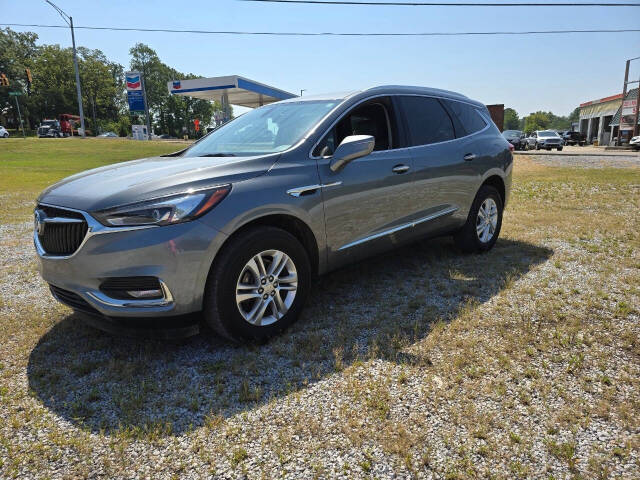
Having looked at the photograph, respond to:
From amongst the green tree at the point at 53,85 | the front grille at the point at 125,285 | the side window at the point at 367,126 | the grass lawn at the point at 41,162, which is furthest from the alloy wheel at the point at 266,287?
the green tree at the point at 53,85

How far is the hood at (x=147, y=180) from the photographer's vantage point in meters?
2.74

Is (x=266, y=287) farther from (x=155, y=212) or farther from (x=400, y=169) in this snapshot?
(x=400, y=169)

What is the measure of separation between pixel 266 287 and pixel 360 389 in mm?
946

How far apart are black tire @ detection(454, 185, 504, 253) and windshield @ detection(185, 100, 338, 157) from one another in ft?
7.28

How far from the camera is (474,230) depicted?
519 cm

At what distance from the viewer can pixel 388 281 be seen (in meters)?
4.56

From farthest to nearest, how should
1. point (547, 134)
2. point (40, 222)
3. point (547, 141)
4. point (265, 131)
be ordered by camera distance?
point (547, 134) → point (547, 141) → point (265, 131) → point (40, 222)

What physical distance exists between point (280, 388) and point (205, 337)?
0.94m

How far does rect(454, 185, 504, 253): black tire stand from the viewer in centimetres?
511

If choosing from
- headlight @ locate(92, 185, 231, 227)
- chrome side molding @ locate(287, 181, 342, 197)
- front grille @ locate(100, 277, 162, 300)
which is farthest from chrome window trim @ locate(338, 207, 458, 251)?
front grille @ locate(100, 277, 162, 300)

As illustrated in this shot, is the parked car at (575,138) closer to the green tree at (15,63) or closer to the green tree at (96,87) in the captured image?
the green tree at (96,87)

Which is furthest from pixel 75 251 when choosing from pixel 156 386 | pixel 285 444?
pixel 285 444

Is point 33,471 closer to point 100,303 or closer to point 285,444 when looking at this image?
point 100,303

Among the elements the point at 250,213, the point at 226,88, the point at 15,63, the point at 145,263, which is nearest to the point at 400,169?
the point at 250,213
